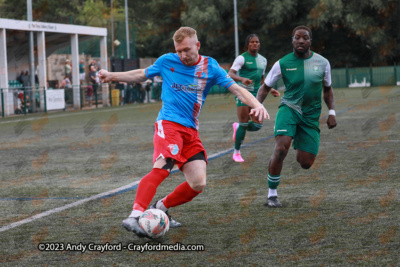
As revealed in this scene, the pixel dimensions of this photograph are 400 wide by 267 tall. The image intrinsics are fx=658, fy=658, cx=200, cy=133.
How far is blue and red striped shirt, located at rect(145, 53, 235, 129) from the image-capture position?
575 centimetres

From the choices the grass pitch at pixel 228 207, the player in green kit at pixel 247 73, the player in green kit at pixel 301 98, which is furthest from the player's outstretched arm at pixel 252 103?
the player in green kit at pixel 247 73

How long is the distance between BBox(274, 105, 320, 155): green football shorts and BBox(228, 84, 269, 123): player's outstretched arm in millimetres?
1444

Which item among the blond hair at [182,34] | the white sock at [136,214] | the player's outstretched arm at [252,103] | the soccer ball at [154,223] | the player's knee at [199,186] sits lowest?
the soccer ball at [154,223]

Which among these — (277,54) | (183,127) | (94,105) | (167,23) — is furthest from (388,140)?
(167,23)

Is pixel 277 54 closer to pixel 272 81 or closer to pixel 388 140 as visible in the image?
pixel 388 140

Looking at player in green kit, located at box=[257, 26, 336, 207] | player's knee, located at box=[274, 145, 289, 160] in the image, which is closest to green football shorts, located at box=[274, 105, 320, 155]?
player in green kit, located at box=[257, 26, 336, 207]

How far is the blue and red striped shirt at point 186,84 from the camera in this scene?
18.9 feet

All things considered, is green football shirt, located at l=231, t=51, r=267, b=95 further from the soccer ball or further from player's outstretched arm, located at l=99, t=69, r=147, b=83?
the soccer ball

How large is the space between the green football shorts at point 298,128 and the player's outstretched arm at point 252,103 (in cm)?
144

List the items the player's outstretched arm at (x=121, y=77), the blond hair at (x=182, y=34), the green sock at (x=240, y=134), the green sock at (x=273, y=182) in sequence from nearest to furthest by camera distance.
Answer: the blond hair at (x=182, y=34), the player's outstretched arm at (x=121, y=77), the green sock at (x=273, y=182), the green sock at (x=240, y=134)

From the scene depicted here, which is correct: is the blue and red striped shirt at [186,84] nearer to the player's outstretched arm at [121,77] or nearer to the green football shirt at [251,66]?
the player's outstretched arm at [121,77]

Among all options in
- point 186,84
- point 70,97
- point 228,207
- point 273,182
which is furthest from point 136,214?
point 70,97

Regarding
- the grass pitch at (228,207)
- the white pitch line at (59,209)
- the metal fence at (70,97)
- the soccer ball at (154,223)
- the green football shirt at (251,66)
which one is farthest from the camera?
the metal fence at (70,97)

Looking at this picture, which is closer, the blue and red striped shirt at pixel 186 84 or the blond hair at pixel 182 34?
the blond hair at pixel 182 34
